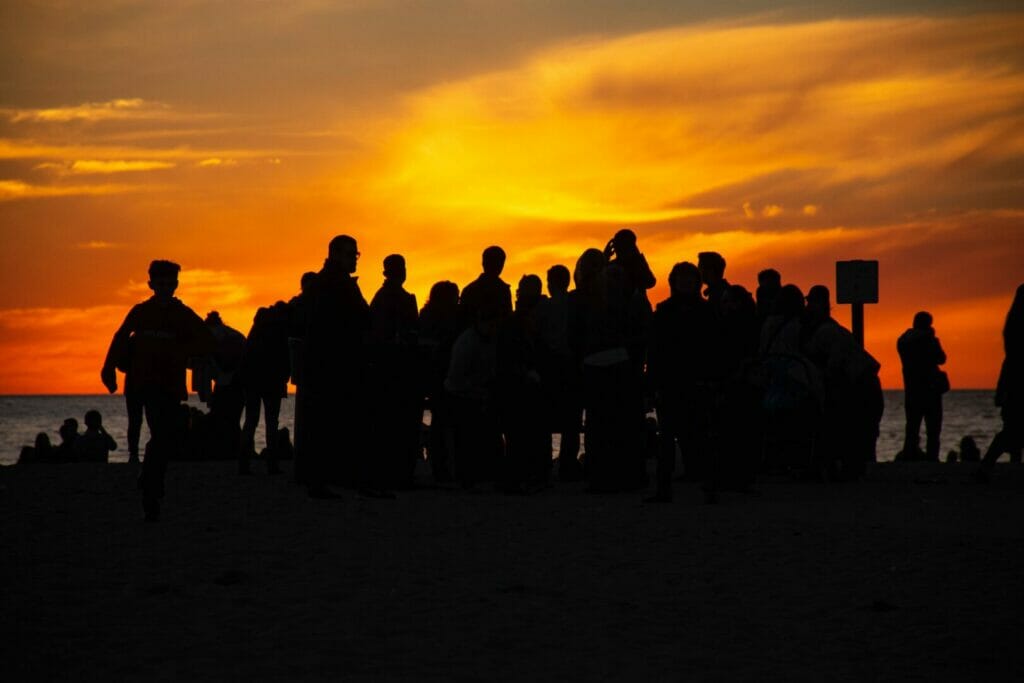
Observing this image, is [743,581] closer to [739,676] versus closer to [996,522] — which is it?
[739,676]

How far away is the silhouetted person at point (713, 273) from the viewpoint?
1565cm

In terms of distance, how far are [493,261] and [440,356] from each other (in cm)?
116

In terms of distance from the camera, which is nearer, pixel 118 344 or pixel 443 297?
pixel 118 344

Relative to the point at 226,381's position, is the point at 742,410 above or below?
below

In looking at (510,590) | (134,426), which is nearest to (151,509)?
(510,590)

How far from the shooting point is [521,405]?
14844 mm

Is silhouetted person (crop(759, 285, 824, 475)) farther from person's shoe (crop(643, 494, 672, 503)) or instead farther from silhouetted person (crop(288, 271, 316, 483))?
silhouetted person (crop(288, 271, 316, 483))

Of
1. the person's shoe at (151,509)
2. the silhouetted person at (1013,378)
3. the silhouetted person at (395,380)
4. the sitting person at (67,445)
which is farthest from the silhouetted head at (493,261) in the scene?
the sitting person at (67,445)

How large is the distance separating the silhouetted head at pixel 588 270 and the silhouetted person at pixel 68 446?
990 centimetres

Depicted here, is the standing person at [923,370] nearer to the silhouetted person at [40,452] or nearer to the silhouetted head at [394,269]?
the silhouetted head at [394,269]

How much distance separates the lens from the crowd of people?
43.7 feet

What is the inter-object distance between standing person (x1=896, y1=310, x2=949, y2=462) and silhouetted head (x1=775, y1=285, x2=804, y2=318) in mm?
5801

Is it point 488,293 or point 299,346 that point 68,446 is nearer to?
point 299,346

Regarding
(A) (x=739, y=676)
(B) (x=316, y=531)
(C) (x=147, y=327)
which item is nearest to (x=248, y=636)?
(A) (x=739, y=676)
